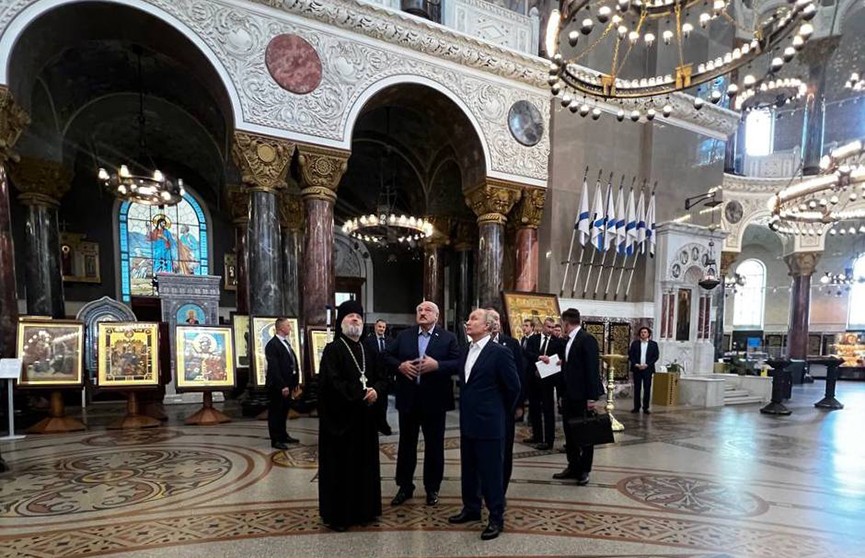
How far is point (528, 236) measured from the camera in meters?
10.1

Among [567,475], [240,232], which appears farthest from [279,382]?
[240,232]

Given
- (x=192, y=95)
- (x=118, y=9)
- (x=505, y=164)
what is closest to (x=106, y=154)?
(x=192, y=95)

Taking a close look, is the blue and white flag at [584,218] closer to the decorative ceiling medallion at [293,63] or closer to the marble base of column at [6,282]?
the decorative ceiling medallion at [293,63]

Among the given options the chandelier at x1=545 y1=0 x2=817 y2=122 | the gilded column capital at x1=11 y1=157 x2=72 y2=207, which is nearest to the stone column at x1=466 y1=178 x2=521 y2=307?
the chandelier at x1=545 y1=0 x2=817 y2=122

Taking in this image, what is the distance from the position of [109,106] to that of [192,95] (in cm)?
278

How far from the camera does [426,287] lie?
14055 millimetres

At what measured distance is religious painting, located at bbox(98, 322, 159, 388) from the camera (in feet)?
20.5

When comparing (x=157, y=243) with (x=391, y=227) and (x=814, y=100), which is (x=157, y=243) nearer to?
(x=391, y=227)

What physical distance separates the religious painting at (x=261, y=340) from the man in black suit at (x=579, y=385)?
15.0 feet

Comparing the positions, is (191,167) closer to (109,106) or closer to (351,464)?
(109,106)

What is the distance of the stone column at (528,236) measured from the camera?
9992 mm

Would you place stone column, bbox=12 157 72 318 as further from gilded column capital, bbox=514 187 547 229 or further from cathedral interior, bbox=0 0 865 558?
gilded column capital, bbox=514 187 547 229

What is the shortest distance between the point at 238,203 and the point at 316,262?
4.21 m

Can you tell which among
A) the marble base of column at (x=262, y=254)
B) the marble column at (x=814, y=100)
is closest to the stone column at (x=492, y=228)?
the marble base of column at (x=262, y=254)
